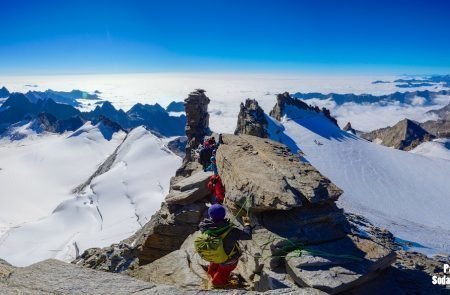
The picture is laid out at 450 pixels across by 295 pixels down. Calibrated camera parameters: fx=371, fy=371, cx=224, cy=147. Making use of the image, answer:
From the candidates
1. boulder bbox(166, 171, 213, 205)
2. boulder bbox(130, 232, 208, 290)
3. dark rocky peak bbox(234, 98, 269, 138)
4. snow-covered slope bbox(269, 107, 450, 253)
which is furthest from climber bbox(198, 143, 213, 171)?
dark rocky peak bbox(234, 98, 269, 138)

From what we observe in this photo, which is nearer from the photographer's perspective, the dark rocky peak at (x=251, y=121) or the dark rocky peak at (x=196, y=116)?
the dark rocky peak at (x=196, y=116)

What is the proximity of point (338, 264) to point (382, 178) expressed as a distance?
48.0m

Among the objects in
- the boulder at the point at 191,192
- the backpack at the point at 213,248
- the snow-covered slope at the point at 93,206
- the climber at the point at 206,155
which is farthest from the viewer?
the snow-covered slope at the point at 93,206

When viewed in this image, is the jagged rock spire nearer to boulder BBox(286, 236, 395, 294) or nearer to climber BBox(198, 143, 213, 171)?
climber BBox(198, 143, 213, 171)

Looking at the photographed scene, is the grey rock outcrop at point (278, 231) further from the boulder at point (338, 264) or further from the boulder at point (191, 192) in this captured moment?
the boulder at point (191, 192)

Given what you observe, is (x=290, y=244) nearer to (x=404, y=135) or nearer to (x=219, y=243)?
(x=219, y=243)

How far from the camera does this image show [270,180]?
37.9ft

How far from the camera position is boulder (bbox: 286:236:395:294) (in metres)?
8.81

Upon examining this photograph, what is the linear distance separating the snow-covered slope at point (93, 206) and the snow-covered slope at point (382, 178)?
118 feet

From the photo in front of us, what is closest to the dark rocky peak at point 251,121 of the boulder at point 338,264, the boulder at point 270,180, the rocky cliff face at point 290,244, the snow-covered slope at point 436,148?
the boulder at point 270,180

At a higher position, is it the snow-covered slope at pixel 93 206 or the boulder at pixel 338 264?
the boulder at pixel 338 264

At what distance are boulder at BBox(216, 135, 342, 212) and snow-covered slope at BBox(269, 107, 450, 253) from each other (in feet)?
55.7

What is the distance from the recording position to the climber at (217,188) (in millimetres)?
14375

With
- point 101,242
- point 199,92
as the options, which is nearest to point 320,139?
point 199,92
